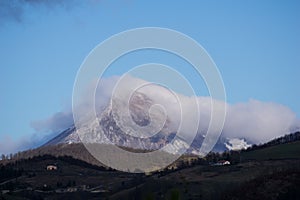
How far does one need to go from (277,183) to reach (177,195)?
9536 cm

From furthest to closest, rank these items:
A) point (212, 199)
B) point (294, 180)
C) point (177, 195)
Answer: point (212, 199)
point (294, 180)
point (177, 195)

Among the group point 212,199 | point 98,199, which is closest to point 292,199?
point 212,199

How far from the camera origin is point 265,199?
119500 millimetres

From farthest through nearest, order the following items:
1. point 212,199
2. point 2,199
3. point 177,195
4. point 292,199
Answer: point 2,199, point 212,199, point 292,199, point 177,195

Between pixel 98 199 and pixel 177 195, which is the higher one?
pixel 98 199

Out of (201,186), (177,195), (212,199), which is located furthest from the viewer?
(201,186)

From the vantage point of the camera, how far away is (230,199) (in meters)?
128

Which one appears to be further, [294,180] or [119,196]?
[119,196]

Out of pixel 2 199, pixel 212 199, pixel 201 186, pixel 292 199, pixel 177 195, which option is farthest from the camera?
pixel 201 186

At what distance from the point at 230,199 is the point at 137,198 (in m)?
51.4

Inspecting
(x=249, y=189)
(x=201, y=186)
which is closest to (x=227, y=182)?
(x=201, y=186)

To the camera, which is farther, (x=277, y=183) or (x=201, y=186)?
(x=201, y=186)

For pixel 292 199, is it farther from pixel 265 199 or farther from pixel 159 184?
pixel 159 184

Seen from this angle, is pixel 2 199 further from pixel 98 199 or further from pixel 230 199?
pixel 230 199
